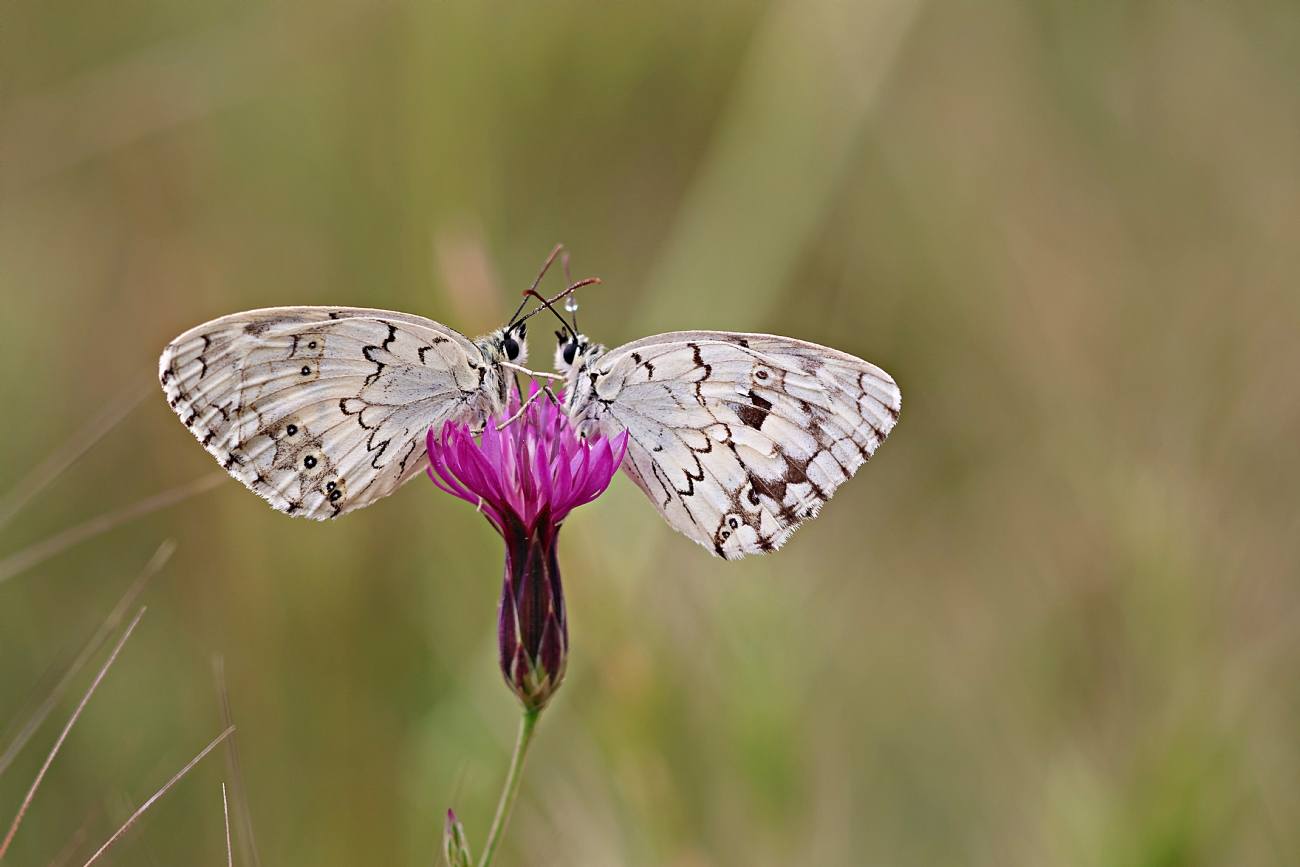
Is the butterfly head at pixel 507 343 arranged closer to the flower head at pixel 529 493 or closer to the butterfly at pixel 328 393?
the butterfly at pixel 328 393

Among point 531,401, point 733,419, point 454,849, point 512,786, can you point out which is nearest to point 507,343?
point 531,401

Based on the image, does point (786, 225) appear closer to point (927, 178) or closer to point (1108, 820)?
point (927, 178)

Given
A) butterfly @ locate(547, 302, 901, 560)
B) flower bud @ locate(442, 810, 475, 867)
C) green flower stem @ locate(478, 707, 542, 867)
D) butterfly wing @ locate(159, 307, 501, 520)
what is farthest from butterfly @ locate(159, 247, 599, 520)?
flower bud @ locate(442, 810, 475, 867)

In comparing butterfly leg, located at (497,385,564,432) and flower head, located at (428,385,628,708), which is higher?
butterfly leg, located at (497,385,564,432)

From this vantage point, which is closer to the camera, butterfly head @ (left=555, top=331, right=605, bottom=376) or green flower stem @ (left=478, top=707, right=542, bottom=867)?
green flower stem @ (left=478, top=707, right=542, bottom=867)

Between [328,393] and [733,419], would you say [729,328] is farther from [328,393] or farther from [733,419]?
[328,393]

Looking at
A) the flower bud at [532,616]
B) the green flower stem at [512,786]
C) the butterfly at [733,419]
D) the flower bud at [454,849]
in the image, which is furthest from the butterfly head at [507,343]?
the flower bud at [454,849]

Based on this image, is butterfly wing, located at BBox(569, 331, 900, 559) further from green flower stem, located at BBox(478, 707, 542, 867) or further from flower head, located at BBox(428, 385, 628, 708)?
green flower stem, located at BBox(478, 707, 542, 867)
